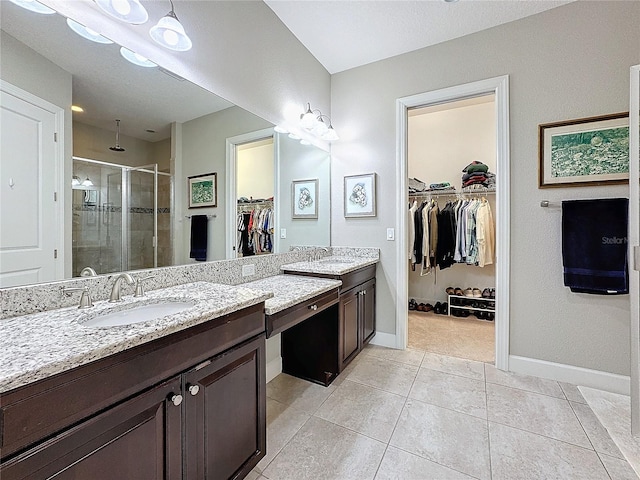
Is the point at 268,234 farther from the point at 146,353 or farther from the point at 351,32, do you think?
the point at 351,32

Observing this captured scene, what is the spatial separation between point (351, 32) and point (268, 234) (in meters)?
1.90

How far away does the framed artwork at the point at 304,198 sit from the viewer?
271 cm

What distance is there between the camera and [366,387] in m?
2.15

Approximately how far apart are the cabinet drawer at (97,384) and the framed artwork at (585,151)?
2594 millimetres

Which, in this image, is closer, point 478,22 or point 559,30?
point 559,30

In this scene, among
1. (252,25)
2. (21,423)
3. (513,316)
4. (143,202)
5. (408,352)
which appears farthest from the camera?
(408,352)

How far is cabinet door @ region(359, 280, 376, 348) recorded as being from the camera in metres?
2.62

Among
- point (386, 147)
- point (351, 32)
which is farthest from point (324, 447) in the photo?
point (351, 32)

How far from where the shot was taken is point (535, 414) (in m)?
1.82

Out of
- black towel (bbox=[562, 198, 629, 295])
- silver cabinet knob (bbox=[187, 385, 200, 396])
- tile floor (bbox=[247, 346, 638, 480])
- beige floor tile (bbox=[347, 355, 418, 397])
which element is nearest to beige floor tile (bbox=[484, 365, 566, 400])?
tile floor (bbox=[247, 346, 638, 480])

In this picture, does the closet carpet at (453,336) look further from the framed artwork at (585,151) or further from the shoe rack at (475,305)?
the framed artwork at (585,151)

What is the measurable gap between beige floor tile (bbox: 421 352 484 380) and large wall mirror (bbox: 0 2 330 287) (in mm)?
2029

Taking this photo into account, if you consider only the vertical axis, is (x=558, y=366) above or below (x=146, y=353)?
below

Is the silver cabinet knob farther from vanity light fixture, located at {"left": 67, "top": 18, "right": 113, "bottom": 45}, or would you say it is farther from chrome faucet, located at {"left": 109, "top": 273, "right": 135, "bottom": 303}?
vanity light fixture, located at {"left": 67, "top": 18, "right": 113, "bottom": 45}
